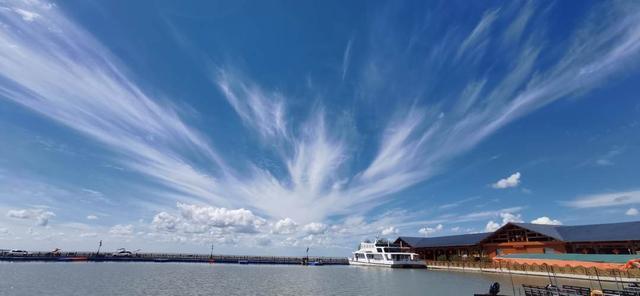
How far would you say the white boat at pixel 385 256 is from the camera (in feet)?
277

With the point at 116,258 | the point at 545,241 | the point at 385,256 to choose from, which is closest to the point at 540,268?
the point at 545,241

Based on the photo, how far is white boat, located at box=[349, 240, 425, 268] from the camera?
277 ft

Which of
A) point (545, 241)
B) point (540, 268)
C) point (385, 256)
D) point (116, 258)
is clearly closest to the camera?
point (540, 268)

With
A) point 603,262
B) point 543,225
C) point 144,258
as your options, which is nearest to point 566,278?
point 603,262

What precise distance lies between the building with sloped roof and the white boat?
7.27m

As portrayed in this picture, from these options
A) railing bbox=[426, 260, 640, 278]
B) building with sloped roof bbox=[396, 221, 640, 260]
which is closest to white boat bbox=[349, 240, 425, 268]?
railing bbox=[426, 260, 640, 278]

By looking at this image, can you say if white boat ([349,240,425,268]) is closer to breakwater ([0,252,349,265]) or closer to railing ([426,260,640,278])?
railing ([426,260,640,278])

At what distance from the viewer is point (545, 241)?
58938mm

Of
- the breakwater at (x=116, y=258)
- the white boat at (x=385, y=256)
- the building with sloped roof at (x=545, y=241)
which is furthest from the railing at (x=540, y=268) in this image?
the breakwater at (x=116, y=258)

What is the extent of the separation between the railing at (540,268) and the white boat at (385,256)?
5.43 meters

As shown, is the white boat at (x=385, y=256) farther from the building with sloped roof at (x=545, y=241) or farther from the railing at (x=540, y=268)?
the building with sloped roof at (x=545, y=241)

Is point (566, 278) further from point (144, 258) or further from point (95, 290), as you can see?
point (144, 258)

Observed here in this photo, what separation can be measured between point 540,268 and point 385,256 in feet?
145

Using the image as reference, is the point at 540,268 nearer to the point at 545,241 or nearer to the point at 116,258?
the point at 545,241
